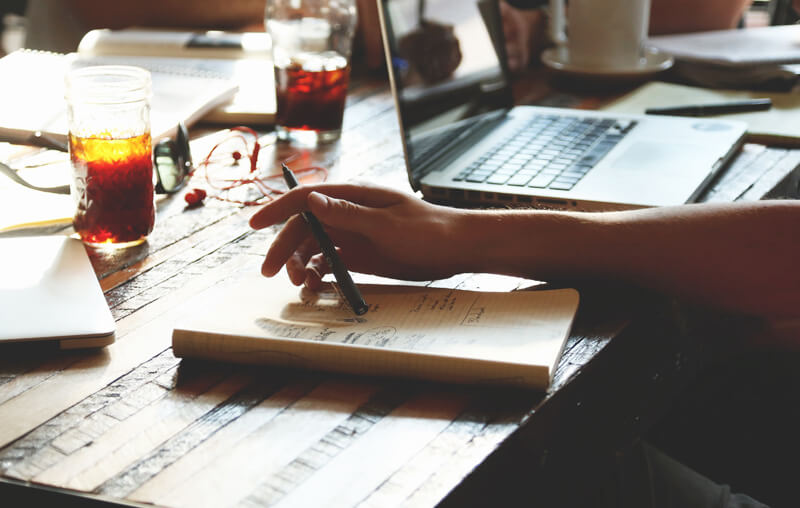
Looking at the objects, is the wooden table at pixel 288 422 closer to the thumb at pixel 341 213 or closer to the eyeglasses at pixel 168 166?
the thumb at pixel 341 213

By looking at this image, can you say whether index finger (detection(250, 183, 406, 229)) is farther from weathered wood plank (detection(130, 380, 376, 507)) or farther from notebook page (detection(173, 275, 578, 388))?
weathered wood plank (detection(130, 380, 376, 507))

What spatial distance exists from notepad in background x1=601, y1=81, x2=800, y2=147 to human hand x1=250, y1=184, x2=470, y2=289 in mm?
735

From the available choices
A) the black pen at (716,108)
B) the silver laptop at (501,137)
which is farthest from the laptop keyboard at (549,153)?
the black pen at (716,108)

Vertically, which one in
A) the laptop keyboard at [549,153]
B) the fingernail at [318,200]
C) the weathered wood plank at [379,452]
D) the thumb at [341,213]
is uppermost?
the fingernail at [318,200]

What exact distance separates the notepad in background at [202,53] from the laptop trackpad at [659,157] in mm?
610

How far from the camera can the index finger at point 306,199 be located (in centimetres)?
83

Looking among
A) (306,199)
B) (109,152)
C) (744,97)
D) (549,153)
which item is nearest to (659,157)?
(549,153)

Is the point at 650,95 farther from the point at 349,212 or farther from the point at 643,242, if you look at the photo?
the point at 349,212

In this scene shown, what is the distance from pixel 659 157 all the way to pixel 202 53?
905mm

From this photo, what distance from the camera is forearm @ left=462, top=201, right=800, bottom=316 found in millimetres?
862

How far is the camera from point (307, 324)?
75 centimetres

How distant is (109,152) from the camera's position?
0.94 meters

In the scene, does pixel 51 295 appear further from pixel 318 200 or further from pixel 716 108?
pixel 716 108

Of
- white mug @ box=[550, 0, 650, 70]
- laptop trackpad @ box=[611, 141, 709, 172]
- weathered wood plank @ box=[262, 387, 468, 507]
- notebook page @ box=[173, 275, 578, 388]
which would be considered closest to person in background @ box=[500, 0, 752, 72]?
white mug @ box=[550, 0, 650, 70]
